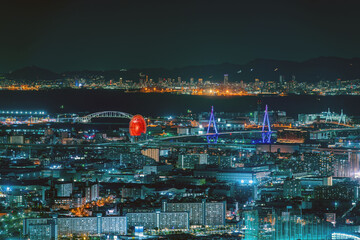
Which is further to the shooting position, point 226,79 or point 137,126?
point 226,79

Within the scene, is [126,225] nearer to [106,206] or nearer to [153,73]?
[106,206]

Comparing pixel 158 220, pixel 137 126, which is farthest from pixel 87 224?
pixel 137 126

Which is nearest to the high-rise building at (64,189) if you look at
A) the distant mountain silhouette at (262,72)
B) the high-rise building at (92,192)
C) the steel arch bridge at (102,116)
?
the high-rise building at (92,192)

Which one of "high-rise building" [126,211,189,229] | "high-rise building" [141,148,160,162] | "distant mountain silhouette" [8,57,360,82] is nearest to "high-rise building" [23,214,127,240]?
"high-rise building" [126,211,189,229]

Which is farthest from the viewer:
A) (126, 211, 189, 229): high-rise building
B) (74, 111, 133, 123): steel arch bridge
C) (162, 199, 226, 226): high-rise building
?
(74, 111, 133, 123): steel arch bridge

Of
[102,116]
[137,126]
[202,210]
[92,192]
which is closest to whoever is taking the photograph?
[202,210]

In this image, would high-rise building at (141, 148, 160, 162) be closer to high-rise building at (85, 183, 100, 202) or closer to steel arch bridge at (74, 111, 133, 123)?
high-rise building at (85, 183, 100, 202)

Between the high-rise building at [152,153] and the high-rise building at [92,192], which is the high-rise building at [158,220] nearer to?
the high-rise building at [92,192]

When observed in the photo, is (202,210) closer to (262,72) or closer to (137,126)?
(137,126)
